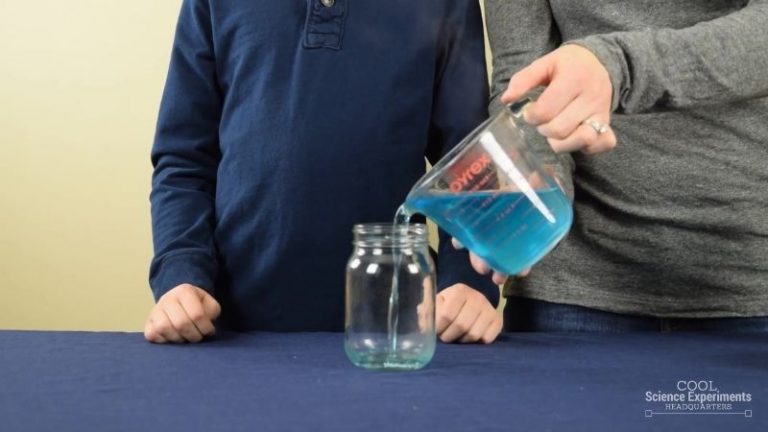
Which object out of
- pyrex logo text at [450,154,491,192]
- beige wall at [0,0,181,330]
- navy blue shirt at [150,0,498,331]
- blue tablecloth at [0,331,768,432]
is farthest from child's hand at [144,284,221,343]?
beige wall at [0,0,181,330]

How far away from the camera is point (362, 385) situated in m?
0.81

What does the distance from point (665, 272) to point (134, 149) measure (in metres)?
1.37

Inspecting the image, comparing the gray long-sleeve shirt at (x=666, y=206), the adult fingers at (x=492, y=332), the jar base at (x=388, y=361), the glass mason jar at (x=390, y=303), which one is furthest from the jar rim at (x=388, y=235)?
the gray long-sleeve shirt at (x=666, y=206)

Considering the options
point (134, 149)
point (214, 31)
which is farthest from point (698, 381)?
point (134, 149)

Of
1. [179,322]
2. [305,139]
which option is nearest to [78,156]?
[305,139]

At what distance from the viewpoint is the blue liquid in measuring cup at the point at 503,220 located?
0.82 m

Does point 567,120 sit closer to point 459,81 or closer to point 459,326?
point 459,326

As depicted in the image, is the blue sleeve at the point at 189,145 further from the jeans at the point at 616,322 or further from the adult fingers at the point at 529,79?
the adult fingers at the point at 529,79

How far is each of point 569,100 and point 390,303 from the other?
257 mm

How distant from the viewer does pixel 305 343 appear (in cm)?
104

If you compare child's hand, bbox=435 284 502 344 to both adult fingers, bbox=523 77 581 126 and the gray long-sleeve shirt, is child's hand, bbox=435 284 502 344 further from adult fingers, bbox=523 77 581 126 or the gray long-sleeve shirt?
adult fingers, bbox=523 77 581 126

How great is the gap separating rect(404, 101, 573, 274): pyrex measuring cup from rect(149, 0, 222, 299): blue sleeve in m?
0.49

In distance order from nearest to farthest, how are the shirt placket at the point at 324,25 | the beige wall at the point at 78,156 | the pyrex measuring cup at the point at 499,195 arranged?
the pyrex measuring cup at the point at 499,195 < the shirt placket at the point at 324,25 < the beige wall at the point at 78,156

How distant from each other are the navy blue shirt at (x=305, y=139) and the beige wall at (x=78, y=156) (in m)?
0.91
